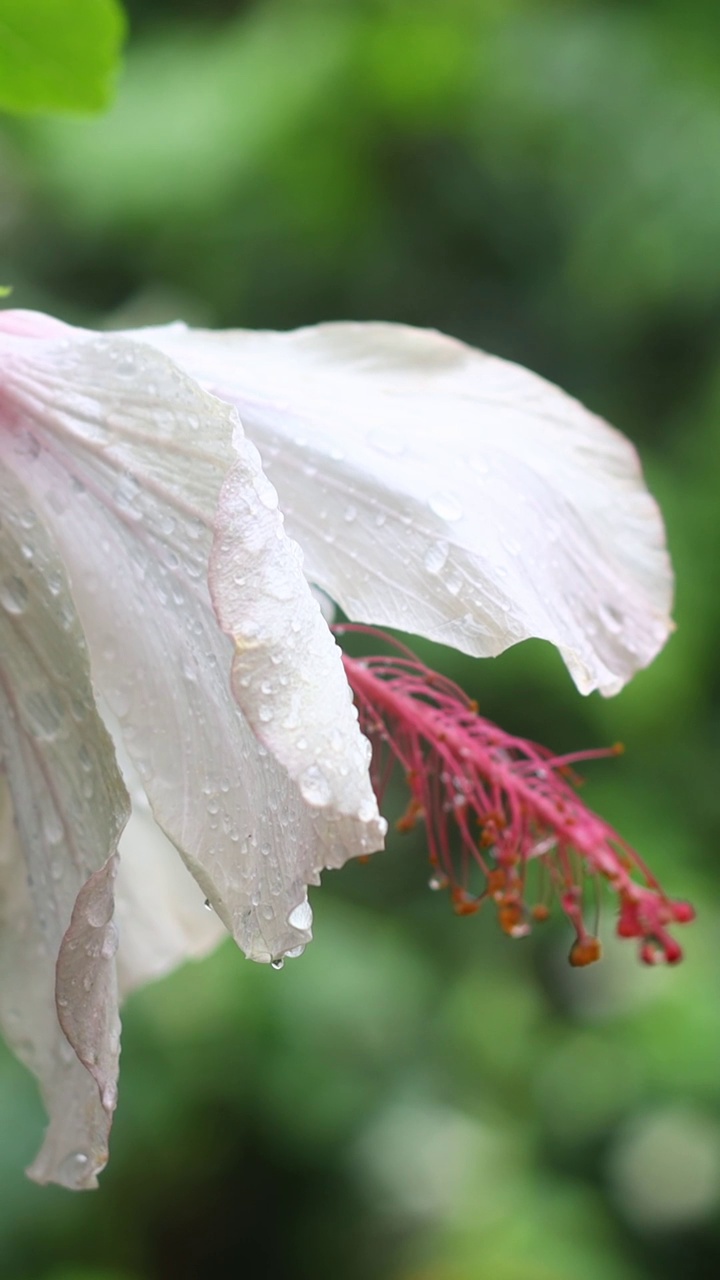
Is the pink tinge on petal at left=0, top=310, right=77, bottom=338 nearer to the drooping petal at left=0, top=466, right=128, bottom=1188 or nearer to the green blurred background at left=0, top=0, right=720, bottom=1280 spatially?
the drooping petal at left=0, top=466, right=128, bottom=1188

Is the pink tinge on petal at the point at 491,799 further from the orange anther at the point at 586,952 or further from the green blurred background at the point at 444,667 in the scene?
the green blurred background at the point at 444,667

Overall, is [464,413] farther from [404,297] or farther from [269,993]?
[404,297]

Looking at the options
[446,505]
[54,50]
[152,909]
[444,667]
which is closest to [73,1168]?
[152,909]

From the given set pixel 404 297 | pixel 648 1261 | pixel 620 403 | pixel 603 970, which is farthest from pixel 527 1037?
pixel 404 297

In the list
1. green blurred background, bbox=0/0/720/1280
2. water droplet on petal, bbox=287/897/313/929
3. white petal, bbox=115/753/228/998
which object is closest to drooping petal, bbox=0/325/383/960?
water droplet on petal, bbox=287/897/313/929

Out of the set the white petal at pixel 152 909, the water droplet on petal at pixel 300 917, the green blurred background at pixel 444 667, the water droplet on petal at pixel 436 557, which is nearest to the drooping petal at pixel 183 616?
the water droplet on petal at pixel 300 917
